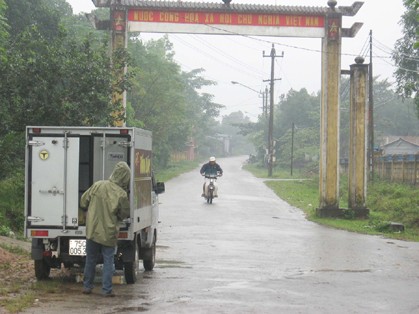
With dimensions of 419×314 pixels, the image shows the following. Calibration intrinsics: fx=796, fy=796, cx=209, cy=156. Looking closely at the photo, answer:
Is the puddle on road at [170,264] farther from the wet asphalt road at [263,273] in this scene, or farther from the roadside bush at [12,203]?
the roadside bush at [12,203]

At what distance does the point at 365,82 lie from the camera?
25281mm

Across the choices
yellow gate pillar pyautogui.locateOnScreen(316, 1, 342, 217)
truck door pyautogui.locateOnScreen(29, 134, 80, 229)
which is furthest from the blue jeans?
yellow gate pillar pyautogui.locateOnScreen(316, 1, 342, 217)

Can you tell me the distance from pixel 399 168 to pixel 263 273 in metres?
29.7

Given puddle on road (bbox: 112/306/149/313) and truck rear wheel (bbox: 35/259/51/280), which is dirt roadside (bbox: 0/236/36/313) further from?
puddle on road (bbox: 112/306/149/313)

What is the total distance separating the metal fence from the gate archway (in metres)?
13.9

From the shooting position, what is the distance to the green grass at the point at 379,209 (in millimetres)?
22422

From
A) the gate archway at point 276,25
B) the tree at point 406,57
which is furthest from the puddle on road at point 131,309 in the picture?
the tree at point 406,57

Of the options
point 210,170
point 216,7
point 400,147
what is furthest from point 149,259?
point 400,147

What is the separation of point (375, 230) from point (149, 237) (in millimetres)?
11188

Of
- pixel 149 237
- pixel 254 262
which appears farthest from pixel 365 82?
pixel 149 237

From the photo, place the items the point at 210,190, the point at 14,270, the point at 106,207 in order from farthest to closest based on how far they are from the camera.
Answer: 1. the point at 210,190
2. the point at 14,270
3. the point at 106,207

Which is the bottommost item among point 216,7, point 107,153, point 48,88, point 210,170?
point 210,170

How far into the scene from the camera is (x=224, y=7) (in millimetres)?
24625

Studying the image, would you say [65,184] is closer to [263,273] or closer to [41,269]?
[41,269]
